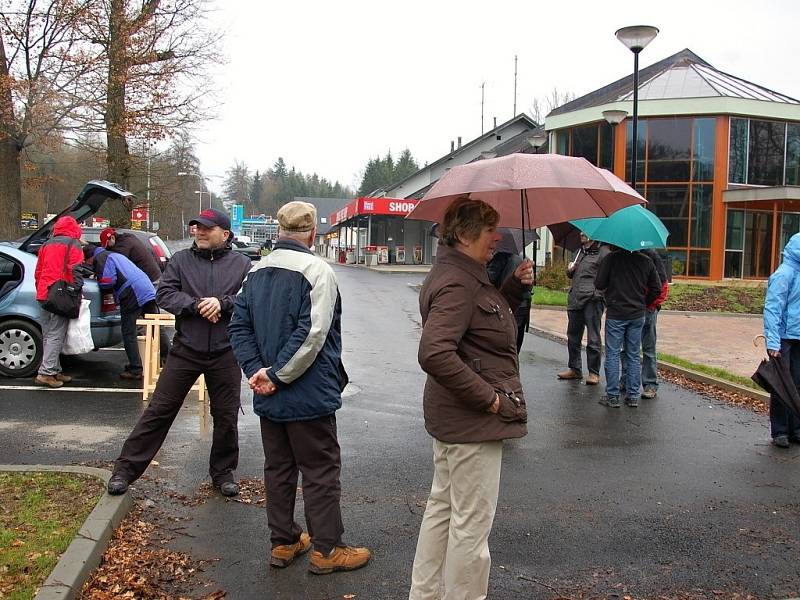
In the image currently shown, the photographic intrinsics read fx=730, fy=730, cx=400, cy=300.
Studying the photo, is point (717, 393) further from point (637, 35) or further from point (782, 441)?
point (637, 35)

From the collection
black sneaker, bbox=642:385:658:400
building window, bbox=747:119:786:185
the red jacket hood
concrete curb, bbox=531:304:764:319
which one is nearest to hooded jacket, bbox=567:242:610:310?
black sneaker, bbox=642:385:658:400

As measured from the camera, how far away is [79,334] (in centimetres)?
828

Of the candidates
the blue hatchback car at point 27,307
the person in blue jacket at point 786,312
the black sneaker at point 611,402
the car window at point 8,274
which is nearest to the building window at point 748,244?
the black sneaker at point 611,402

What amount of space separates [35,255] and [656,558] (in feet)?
26.4

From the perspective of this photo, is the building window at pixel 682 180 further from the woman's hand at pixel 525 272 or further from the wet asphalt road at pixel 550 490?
the woman's hand at pixel 525 272

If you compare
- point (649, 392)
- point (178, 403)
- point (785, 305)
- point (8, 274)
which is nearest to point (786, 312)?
point (785, 305)

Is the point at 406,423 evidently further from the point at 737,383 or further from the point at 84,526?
the point at 737,383

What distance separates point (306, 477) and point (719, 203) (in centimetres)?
2837

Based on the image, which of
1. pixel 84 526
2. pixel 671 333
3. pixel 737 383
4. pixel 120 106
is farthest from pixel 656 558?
pixel 120 106

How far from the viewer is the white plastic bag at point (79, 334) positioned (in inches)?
326

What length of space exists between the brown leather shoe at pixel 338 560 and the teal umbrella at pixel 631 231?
392 cm

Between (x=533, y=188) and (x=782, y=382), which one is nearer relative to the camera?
(x=533, y=188)

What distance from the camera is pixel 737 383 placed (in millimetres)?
9281

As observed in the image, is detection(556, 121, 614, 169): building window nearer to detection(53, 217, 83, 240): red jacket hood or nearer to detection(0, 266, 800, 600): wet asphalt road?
detection(0, 266, 800, 600): wet asphalt road
